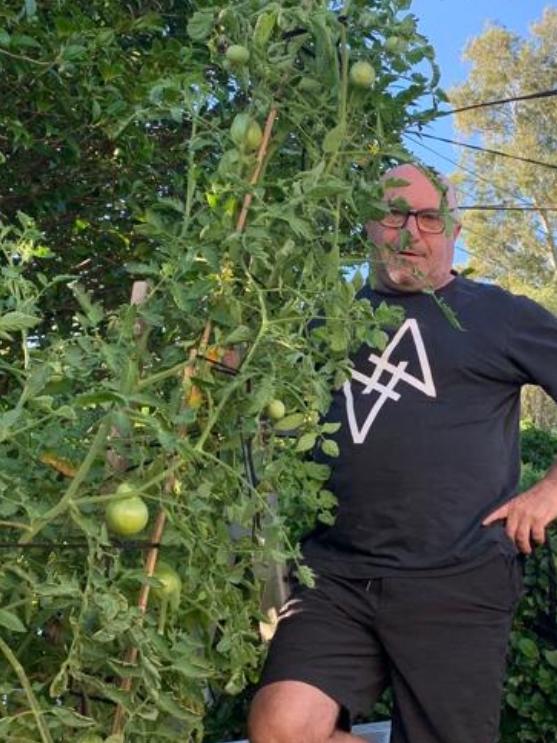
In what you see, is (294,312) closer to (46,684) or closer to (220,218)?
(220,218)

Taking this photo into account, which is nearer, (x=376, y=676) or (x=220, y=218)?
(x=220, y=218)

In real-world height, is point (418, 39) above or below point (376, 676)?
above

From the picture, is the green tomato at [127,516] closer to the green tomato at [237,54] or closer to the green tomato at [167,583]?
the green tomato at [167,583]

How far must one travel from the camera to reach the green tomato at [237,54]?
5.10 ft

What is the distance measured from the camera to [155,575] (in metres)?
1.50

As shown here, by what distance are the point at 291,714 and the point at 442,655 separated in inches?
14.8

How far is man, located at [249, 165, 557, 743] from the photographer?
2.38m

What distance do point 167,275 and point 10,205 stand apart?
184cm

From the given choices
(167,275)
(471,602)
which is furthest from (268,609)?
(167,275)

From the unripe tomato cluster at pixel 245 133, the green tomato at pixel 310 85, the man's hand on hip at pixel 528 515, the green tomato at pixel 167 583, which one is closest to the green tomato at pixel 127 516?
the green tomato at pixel 167 583

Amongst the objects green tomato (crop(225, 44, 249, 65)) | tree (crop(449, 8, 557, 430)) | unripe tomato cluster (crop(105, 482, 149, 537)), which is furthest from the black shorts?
tree (crop(449, 8, 557, 430))

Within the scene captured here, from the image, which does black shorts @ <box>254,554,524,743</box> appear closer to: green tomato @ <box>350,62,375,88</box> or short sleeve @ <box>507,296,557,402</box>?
short sleeve @ <box>507,296,557,402</box>

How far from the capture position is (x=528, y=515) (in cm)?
240

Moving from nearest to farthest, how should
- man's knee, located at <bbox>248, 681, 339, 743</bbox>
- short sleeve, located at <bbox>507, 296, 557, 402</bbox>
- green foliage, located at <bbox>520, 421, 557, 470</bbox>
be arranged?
man's knee, located at <bbox>248, 681, 339, 743</bbox> < short sleeve, located at <bbox>507, 296, 557, 402</bbox> < green foliage, located at <bbox>520, 421, 557, 470</bbox>
